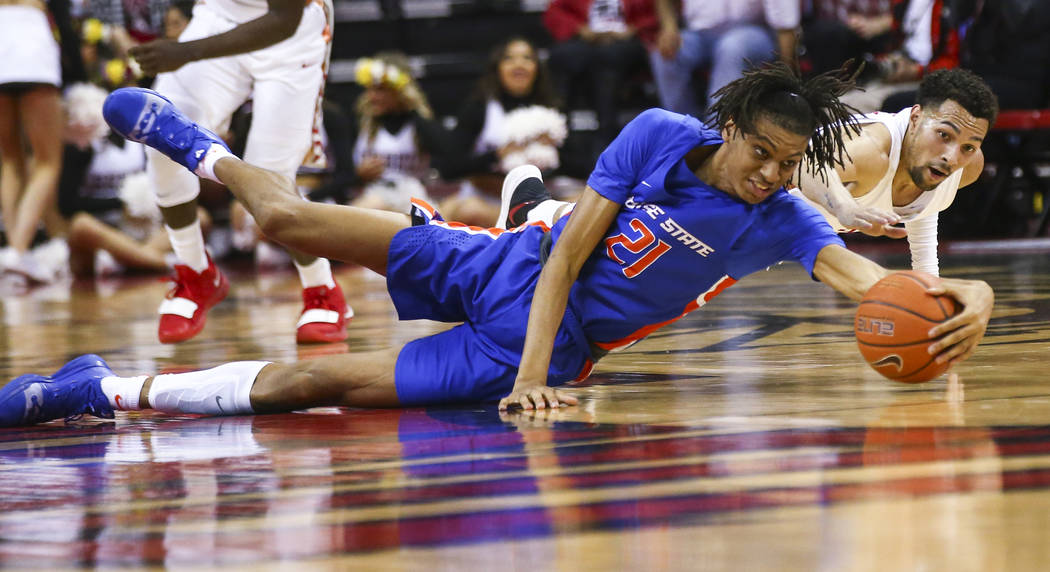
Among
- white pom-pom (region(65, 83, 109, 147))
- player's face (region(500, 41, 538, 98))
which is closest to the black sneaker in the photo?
player's face (region(500, 41, 538, 98))

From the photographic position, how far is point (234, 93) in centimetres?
455

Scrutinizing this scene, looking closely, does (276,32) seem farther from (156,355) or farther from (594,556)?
(594,556)

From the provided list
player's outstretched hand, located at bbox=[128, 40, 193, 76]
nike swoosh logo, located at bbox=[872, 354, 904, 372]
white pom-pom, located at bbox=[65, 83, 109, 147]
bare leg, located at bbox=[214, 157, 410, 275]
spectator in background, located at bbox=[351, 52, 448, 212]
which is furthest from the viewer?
white pom-pom, located at bbox=[65, 83, 109, 147]

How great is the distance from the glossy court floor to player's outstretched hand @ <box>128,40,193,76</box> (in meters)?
1.16

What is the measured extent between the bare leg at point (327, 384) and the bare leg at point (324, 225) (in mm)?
296

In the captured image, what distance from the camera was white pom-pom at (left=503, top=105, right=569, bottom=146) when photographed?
7988 mm

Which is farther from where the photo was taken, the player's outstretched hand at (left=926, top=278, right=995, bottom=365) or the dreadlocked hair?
the dreadlocked hair

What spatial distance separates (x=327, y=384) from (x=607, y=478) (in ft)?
3.47

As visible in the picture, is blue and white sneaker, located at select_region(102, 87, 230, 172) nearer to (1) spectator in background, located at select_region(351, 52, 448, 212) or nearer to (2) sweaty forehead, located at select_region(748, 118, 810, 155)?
(2) sweaty forehead, located at select_region(748, 118, 810, 155)

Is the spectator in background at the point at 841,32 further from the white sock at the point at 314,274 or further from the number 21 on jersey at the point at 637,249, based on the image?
the number 21 on jersey at the point at 637,249

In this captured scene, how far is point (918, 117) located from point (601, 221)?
1.16 metres

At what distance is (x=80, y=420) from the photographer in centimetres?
314

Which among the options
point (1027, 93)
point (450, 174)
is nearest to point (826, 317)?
point (1027, 93)

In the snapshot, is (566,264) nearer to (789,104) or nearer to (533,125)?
(789,104)
